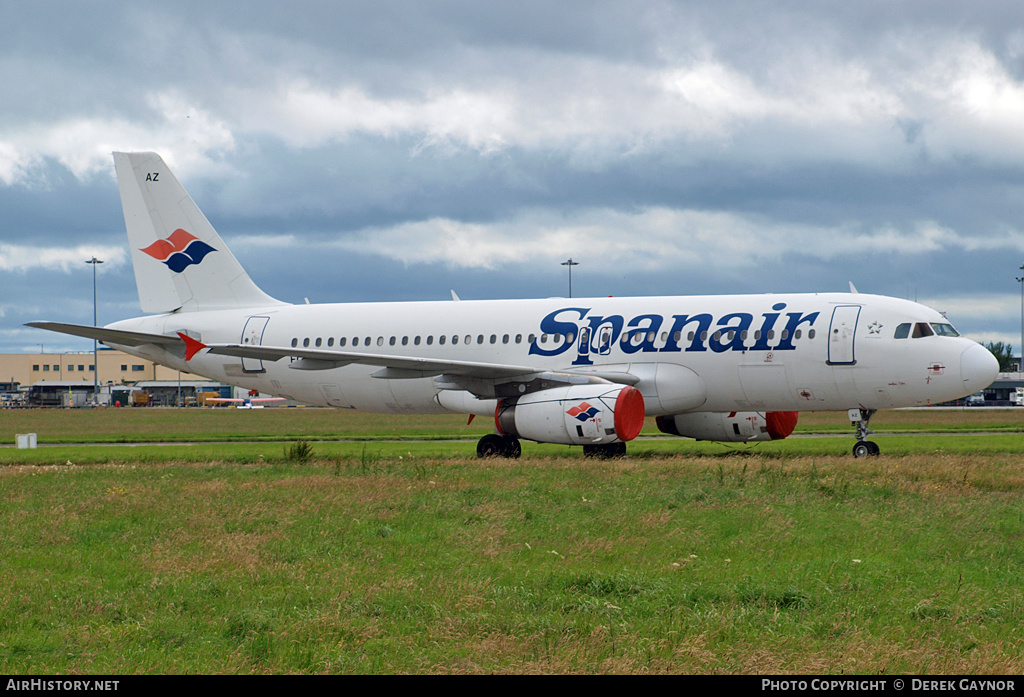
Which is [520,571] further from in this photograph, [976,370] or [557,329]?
[557,329]

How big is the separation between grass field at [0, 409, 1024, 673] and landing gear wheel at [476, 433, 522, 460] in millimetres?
5843

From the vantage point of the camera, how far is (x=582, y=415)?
73.4 ft

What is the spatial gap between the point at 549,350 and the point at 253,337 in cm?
914

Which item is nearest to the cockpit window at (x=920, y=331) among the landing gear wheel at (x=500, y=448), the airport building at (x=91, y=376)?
the landing gear wheel at (x=500, y=448)

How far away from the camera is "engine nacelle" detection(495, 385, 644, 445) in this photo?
72.8 feet

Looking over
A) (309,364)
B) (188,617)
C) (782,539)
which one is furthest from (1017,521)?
(309,364)

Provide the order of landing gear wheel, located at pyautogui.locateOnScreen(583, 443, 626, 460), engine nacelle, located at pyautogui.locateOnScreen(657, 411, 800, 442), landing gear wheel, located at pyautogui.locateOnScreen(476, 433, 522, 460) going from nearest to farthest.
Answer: landing gear wheel, located at pyautogui.locateOnScreen(583, 443, 626, 460), landing gear wheel, located at pyautogui.locateOnScreen(476, 433, 522, 460), engine nacelle, located at pyautogui.locateOnScreen(657, 411, 800, 442)

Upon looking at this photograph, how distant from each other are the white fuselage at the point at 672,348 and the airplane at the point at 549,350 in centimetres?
3

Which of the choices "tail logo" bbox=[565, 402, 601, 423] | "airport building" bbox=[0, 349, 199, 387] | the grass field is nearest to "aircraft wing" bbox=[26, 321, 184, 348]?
the grass field

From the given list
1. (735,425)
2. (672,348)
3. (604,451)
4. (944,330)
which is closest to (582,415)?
(604,451)

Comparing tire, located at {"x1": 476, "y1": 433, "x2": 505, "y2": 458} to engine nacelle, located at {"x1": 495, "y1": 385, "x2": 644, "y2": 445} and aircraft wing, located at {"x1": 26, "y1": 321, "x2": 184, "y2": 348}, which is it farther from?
aircraft wing, located at {"x1": 26, "y1": 321, "x2": 184, "y2": 348}

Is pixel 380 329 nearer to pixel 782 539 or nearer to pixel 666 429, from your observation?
pixel 666 429

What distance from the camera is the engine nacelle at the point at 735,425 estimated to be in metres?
26.2

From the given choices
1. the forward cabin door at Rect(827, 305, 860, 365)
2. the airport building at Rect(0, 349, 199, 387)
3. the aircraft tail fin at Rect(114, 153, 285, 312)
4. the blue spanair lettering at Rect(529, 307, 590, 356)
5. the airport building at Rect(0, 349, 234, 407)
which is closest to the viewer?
the forward cabin door at Rect(827, 305, 860, 365)
